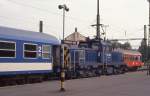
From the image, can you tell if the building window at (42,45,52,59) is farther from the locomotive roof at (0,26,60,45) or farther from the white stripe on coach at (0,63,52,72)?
the white stripe on coach at (0,63,52,72)

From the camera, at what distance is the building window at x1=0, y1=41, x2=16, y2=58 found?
→ 25.3m

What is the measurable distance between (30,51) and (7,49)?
248cm

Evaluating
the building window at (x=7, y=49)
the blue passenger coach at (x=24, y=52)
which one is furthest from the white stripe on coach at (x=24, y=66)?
the building window at (x=7, y=49)

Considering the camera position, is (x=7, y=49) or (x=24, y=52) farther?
(x=24, y=52)

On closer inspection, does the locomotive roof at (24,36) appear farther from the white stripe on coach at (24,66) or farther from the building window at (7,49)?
the white stripe on coach at (24,66)

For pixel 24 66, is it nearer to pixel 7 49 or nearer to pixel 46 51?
pixel 7 49

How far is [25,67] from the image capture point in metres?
27.4

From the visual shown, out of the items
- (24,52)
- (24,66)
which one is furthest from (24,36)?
(24,66)

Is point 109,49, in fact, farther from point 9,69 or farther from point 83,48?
point 9,69

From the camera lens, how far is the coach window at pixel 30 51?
27.5 metres

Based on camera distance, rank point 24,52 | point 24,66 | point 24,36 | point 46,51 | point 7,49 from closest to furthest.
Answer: point 7,49 → point 24,52 → point 24,66 → point 24,36 → point 46,51

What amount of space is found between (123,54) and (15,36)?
24.7 metres

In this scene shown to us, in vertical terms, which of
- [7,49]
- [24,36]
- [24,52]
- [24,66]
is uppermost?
[24,36]

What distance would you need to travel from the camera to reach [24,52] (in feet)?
89.4
